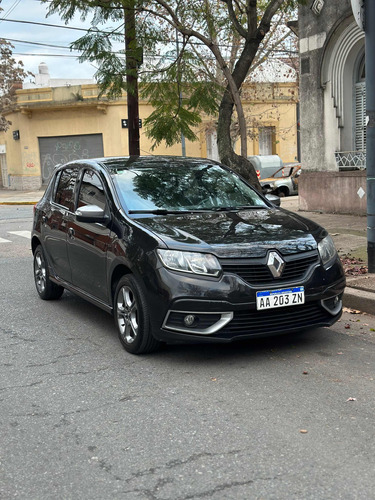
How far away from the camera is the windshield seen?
→ 19.9 feet

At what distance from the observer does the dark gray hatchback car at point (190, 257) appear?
500cm

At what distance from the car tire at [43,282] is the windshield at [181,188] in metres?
1.96

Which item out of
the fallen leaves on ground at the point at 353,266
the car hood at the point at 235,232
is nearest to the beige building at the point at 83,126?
the fallen leaves on ground at the point at 353,266

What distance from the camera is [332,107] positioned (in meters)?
14.6

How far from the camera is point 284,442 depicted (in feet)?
12.1

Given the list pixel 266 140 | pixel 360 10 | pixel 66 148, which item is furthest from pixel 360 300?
pixel 266 140

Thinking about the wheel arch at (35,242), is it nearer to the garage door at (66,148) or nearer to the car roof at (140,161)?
the car roof at (140,161)

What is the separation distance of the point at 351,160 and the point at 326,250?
9.37 m

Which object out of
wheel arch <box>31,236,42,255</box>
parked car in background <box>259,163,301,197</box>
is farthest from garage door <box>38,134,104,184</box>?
wheel arch <box>31,236,42,255</box>

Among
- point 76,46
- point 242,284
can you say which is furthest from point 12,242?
point 242,284

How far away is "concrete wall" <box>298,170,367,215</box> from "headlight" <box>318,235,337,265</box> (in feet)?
27.3

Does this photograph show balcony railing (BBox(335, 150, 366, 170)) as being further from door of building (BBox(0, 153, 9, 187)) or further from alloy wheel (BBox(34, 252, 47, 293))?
door of building (BBox(0, 153, 9, 187))

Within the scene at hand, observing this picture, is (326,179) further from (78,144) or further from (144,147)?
(78,144)

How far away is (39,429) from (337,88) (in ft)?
40.2
